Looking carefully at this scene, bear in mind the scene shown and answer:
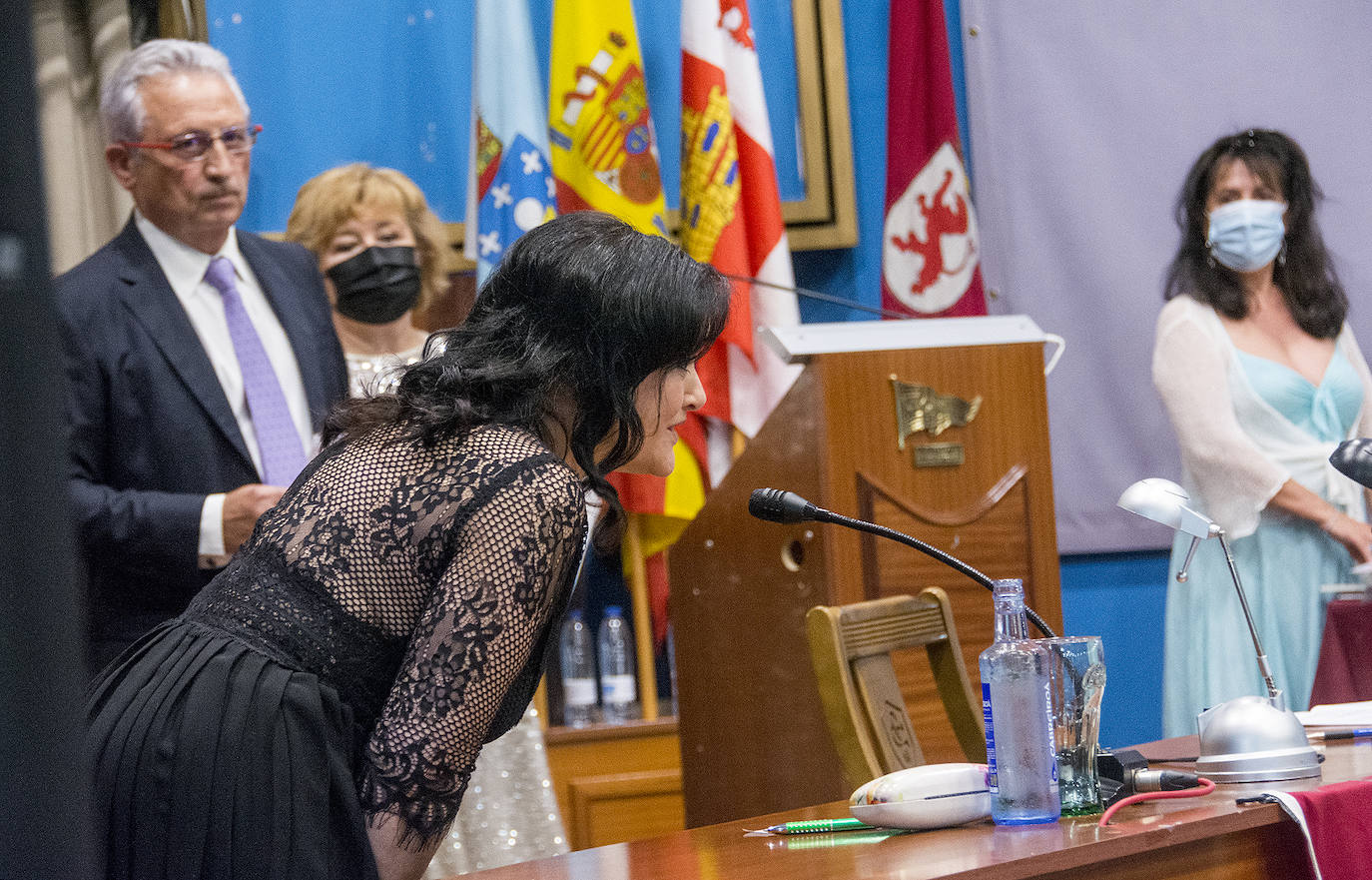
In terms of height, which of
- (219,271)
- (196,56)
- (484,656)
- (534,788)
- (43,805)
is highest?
(196,56)

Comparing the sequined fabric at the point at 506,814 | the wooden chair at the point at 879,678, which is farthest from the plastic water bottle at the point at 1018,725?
the sequined fabric at the point at 506,814

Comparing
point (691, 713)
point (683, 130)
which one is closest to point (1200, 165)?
point (683, 130)

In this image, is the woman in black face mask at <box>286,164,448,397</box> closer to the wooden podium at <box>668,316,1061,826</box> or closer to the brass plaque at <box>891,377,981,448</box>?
the wooden podium at <box>668,316,1061,826</box>

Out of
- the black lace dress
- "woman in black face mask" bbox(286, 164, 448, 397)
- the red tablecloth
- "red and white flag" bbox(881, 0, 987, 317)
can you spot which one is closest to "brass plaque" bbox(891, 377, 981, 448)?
the red tablecloth

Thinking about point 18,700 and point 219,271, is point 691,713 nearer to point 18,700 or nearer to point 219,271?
point 219,271

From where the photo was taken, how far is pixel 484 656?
1208mm

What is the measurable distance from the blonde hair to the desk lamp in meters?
2.02

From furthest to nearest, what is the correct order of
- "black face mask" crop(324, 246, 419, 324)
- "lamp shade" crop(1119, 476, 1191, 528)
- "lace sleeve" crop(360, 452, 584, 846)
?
1. "black face mask" crop(324, 246, 419, 324)
2. "lamp shade" crop(1119, 476, 1191, 528)
3. "lace sleeve" crop(360, 452, 584, 846)

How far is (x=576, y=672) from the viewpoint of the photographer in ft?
11.6

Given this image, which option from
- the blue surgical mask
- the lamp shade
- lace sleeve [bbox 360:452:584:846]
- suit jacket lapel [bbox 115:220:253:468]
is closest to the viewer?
lace sleeve [bbox 360:452:584:846]

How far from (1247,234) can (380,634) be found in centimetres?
275

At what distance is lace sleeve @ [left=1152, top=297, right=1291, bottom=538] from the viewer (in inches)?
127

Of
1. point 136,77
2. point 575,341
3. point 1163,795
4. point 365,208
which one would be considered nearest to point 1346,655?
point 1163,795

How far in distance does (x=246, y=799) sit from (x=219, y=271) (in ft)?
4.97
